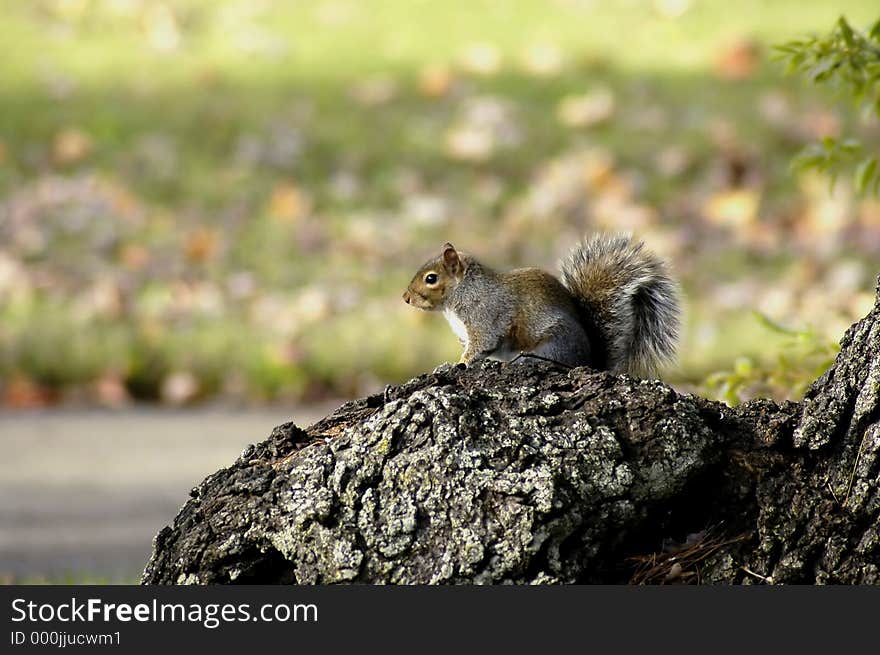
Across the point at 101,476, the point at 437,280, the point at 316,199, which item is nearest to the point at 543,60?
the point at 316,199

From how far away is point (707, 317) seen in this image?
549 cm

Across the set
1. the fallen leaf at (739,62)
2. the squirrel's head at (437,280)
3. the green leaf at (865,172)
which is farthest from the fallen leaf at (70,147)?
the green leaf at (865,172)

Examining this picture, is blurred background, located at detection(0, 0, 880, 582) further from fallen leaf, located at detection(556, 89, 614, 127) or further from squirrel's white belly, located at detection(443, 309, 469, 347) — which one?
squirrel's white belly, located at detection(443, 309, 469, 347)

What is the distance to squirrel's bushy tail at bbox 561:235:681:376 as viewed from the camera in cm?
237

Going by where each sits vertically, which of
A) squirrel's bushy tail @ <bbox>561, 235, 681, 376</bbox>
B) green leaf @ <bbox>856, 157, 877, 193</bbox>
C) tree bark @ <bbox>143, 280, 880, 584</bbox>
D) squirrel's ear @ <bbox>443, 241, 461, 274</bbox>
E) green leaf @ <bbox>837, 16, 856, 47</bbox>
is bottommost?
tree bark @ <bbox>143, 280, 880, 584</bbox>

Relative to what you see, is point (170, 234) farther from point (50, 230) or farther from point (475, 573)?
point (475, 573)

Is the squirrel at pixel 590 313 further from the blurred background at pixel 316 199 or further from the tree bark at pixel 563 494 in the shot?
the blurred background at pixel 316 199

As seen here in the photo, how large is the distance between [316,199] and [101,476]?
8.00 ft

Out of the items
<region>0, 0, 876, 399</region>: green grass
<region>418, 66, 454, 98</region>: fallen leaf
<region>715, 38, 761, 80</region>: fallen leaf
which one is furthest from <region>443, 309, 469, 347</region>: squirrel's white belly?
<region>715, 38, 761, 80</region>: fallen leaf

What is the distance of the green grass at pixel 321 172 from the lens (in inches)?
207

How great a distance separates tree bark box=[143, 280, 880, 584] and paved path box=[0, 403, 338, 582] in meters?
1.48

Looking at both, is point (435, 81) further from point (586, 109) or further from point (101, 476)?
point (101, 476)

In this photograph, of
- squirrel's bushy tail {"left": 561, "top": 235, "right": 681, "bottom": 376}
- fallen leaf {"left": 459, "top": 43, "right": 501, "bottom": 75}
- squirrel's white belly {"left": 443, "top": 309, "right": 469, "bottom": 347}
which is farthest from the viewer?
fallen leaf {"left": 459, "top": 43, "right": 501, "bottom": 75}

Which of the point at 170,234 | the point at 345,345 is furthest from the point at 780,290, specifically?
the point at 170,234
